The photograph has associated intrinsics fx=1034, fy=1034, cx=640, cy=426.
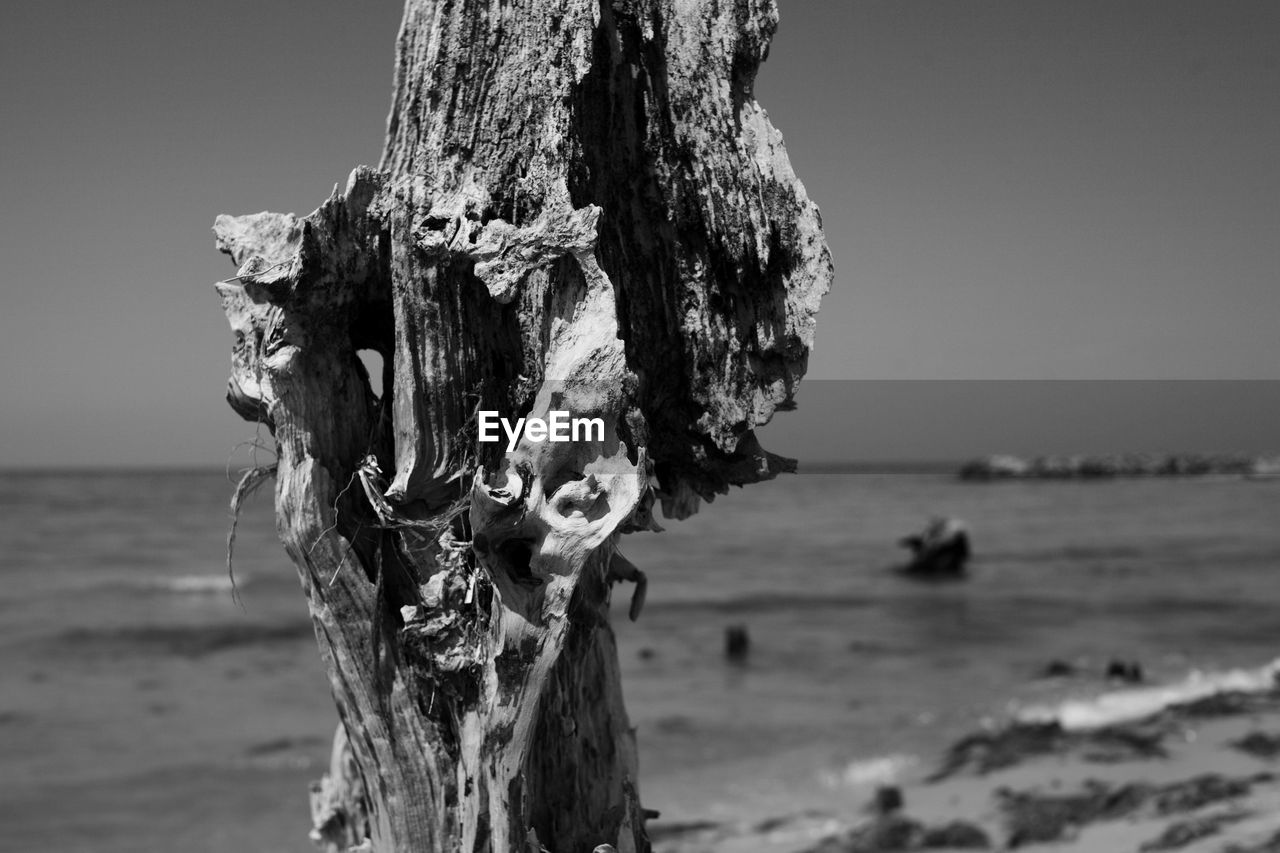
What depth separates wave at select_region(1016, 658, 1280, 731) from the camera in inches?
373

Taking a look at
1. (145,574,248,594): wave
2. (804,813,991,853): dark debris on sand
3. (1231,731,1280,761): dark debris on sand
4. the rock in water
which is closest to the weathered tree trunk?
(804,813,991,853): dark debris on sand

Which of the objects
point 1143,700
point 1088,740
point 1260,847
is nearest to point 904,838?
point 1260,847

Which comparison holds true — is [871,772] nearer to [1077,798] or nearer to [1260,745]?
[1077,798]

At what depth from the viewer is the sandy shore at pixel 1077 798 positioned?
6145 mm

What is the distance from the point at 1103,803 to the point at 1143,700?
3860mm

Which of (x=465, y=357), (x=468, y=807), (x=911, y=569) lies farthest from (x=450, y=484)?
(x=911, y=569)

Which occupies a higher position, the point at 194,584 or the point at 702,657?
the point at 702,657

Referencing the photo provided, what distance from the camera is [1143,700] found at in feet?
33.2

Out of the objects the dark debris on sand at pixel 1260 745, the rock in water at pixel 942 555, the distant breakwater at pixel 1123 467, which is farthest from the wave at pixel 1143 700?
the distant breakwater at pixel 1123 467

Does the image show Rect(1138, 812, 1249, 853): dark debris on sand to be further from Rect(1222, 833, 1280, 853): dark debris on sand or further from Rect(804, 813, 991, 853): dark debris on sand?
Rect(804, 813, 991, 853): dark debris on sand

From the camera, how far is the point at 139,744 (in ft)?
32.4

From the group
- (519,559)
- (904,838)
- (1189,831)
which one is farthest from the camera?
(904,838)

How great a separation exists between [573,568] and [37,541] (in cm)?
3010

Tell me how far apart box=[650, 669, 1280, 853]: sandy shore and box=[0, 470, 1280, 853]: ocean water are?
1.72 ft
